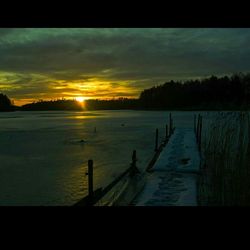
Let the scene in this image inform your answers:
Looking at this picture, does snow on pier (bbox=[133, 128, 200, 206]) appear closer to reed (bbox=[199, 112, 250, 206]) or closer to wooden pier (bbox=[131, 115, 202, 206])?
wooden pier (bbox=[131, 115, 202, 206])

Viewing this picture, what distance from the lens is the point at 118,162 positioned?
16359 millimetres

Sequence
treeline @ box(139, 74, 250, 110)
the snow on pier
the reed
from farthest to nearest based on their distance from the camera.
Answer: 1. treeline @ box(139, 74, 250, 110)
2. the snow on pier
3. the reed

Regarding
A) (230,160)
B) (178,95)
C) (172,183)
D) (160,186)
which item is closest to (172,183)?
(172,183)

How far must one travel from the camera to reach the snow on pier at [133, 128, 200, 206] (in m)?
7.20

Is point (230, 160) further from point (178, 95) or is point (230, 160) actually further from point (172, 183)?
point (178, 95)

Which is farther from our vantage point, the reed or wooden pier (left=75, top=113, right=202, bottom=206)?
wooden pier (left=75, top=113, right=202, bottom=206)

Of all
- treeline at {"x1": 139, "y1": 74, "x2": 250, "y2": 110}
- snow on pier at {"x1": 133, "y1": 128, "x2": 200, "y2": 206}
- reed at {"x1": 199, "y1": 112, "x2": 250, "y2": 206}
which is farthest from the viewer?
treeline at {"x1": 139, "y1": 74, "x2": 250, "y2": 110}

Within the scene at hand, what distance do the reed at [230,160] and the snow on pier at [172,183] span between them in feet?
1.48

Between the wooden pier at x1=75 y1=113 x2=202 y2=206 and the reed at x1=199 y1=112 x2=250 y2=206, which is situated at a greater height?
the reed at x1=199 y1=112 x2=250 y2=206

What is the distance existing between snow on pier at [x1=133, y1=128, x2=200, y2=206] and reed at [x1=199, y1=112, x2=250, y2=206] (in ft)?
1.48

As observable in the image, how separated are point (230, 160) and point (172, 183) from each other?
2901 millimetres

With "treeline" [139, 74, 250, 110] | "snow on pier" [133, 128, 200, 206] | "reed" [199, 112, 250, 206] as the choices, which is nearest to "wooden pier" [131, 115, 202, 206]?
"snow on pier" [133, 128, 200, 206]
